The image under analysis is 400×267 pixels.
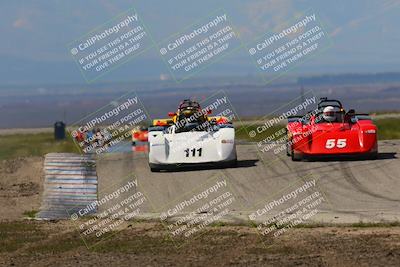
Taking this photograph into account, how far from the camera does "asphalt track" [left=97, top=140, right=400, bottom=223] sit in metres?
17.0

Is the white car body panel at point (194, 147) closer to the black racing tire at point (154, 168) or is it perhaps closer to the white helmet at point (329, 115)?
the black racing tire at point (154, 168)

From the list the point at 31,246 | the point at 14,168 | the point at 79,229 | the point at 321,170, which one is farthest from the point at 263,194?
the point at 14,168

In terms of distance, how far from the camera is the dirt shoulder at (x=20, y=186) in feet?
65.6

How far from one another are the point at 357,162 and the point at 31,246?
11614 mm

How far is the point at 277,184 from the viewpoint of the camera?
21.1m

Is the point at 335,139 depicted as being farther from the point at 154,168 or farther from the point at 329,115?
the point at 154,168

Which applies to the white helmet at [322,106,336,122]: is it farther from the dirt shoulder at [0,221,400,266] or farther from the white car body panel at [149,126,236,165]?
the dirt shoulder at [0,221,400,266]

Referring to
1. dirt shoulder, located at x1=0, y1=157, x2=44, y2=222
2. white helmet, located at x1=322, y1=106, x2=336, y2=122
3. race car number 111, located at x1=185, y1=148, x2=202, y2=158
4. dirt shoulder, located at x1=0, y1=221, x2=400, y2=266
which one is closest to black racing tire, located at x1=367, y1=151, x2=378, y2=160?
white helmet, located at x1=322, y1=106, x2=336, y2=122

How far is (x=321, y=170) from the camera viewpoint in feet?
75.0

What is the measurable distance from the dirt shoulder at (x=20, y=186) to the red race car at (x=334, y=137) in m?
6.89

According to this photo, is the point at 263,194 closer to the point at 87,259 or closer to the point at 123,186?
the point at 123,186

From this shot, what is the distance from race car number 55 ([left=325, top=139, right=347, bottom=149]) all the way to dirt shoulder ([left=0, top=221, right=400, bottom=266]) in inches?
374

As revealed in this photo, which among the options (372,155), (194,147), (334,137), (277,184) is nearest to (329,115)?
(334,137)

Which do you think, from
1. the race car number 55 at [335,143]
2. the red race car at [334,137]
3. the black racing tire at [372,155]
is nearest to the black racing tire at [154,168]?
the red race car at [334,137]
